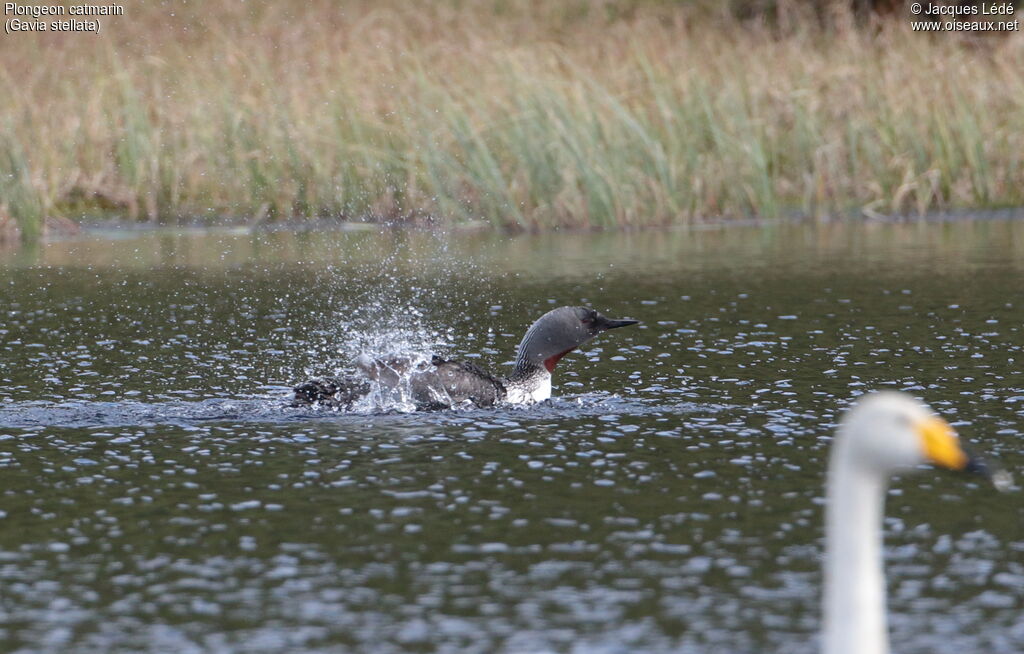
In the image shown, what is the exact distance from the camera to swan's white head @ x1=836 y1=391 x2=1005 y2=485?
505 centimetres

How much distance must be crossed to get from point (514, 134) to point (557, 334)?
992 cm

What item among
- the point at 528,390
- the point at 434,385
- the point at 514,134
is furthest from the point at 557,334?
the point at 514,134

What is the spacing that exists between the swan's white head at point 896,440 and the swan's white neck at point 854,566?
0.14 feet

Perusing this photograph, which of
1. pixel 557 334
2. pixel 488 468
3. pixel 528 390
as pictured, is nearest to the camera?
pixel 488 468

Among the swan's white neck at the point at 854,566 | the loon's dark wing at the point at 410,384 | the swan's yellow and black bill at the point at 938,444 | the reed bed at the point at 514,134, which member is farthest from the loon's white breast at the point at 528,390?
the reed bed at the point at 514,134

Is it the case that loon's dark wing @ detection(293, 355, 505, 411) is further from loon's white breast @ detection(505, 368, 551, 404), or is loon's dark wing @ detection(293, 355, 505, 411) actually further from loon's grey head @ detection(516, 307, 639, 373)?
loon's grey head @ detection(516, 307, 639, 373)

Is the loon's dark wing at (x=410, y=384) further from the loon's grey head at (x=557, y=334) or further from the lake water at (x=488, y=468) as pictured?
the loon's grey head at (x=557, y=334)

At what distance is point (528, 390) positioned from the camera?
1140 centimetres

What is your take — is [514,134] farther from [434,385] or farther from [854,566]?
[854,566]

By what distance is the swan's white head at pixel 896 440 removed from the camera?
505 centimetres

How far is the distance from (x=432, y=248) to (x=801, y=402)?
9.65 metres

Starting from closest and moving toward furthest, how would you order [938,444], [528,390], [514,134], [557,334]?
[938,444]
[528,390]
[557,334]
[514,134]

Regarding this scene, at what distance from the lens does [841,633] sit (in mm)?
5059

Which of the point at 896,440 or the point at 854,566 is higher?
the point at 896,440
